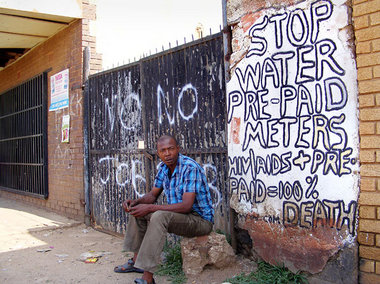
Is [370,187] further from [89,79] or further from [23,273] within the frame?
[89,79]

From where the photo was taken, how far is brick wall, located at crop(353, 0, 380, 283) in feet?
8.41

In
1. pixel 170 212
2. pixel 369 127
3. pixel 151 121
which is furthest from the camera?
pixel 151 121

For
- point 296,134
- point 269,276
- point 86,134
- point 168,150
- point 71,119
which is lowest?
point 269,276

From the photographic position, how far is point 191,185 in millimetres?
3213

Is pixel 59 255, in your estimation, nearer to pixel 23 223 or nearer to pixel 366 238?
pixel 23 223

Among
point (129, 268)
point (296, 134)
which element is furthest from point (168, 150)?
point (129, 268)

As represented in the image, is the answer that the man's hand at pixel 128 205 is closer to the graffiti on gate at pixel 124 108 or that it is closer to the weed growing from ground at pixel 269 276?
the weed growing from ground at pixel 269 276

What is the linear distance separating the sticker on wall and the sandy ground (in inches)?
54.9

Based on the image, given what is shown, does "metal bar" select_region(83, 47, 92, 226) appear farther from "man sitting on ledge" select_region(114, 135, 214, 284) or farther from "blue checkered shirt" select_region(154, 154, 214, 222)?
"blue checkered shirt" select_region(154, 154, 214, 222)

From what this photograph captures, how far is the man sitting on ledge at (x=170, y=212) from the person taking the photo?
9.96 feet

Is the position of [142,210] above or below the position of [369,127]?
below

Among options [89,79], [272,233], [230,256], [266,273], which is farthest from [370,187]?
[89,79]

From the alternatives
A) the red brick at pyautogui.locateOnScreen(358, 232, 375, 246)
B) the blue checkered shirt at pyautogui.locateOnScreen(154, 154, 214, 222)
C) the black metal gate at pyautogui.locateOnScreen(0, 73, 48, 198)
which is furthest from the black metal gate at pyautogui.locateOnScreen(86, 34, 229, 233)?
the black metal gate at pyautogui.locateOnScreen(0, 73, 48, 198)

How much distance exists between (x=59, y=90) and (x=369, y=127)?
220 inches
